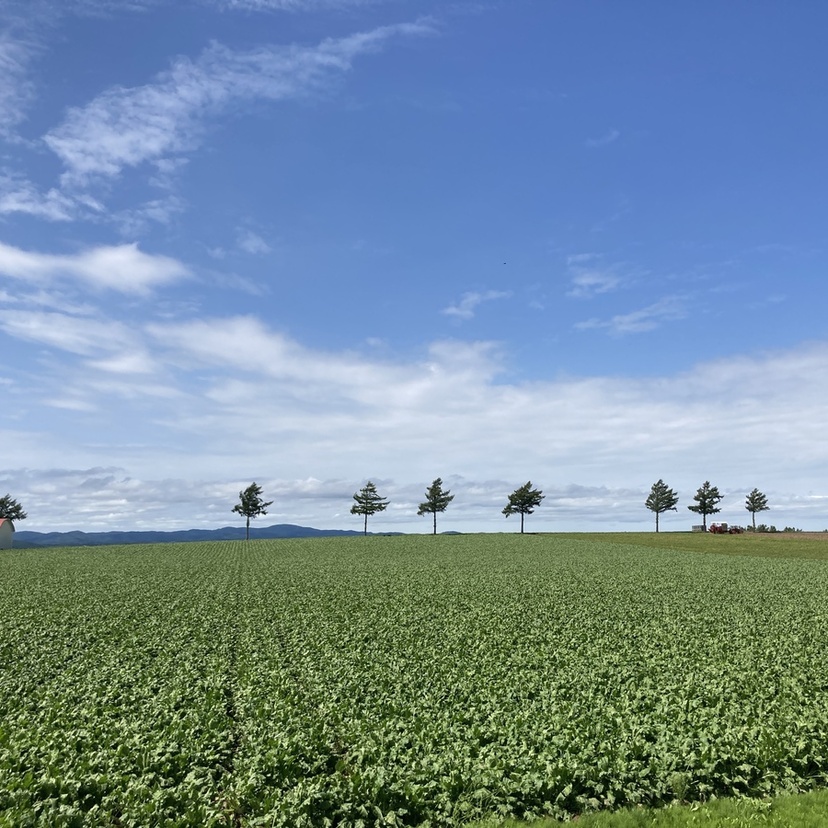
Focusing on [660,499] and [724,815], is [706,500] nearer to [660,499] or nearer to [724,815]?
[660,499]

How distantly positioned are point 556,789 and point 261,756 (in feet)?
19.8

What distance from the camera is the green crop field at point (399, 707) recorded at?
11617 mm

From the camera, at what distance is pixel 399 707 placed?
1576 centimetres

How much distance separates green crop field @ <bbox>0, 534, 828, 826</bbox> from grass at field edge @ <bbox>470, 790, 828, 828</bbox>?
1.39 feet

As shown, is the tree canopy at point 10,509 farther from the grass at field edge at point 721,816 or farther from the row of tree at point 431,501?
the grass at field edge at point 721,816

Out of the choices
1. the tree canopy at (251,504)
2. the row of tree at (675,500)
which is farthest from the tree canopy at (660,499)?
the tree canopy at (251,504)

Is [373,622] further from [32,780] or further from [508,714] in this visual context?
[32,780]

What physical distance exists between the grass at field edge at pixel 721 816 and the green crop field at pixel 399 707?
1.39 ft

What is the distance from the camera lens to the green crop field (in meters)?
11.6

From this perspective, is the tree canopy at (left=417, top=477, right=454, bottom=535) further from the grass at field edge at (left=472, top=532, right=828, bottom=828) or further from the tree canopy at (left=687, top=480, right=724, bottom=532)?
the grass at field edge at (left=472, top=532, right=828, bottom=828)

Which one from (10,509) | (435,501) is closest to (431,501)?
(435,501)

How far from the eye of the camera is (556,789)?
11.9 metres

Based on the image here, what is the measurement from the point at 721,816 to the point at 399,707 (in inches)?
298

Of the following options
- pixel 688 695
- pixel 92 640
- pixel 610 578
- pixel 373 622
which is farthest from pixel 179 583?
pixel 688 695
